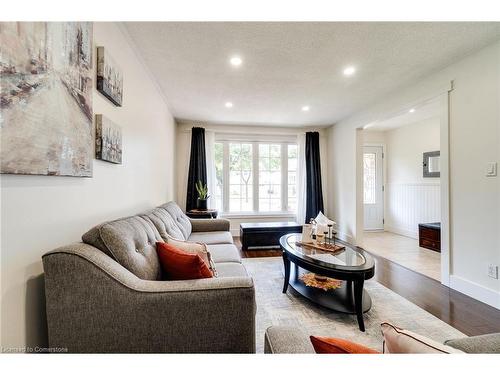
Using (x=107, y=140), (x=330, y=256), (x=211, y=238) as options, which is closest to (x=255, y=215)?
(x=211, y=238)

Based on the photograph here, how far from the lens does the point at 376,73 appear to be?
2.68 metres

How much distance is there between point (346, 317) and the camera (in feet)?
6.19

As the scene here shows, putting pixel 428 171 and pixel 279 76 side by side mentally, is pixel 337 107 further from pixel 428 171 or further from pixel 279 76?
pixel 428 171

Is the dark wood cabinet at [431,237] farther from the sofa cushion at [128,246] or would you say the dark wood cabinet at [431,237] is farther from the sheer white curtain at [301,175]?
the sofa cushion at [128,246]

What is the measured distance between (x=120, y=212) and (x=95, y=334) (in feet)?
3.67

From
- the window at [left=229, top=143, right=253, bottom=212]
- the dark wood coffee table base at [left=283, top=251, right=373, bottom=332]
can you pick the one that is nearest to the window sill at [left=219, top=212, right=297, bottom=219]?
the window at [left=229, top=143, right=253, bottom=212]

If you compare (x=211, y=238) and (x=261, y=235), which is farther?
(x=261, y=235)

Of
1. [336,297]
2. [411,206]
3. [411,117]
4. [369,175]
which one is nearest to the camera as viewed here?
[336,297]

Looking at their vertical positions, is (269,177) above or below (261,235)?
above

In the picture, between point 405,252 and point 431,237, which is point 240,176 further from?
point 431,237

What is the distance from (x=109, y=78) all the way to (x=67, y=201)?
0.92 metres

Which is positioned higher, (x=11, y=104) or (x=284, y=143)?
(x=284, y=143)
